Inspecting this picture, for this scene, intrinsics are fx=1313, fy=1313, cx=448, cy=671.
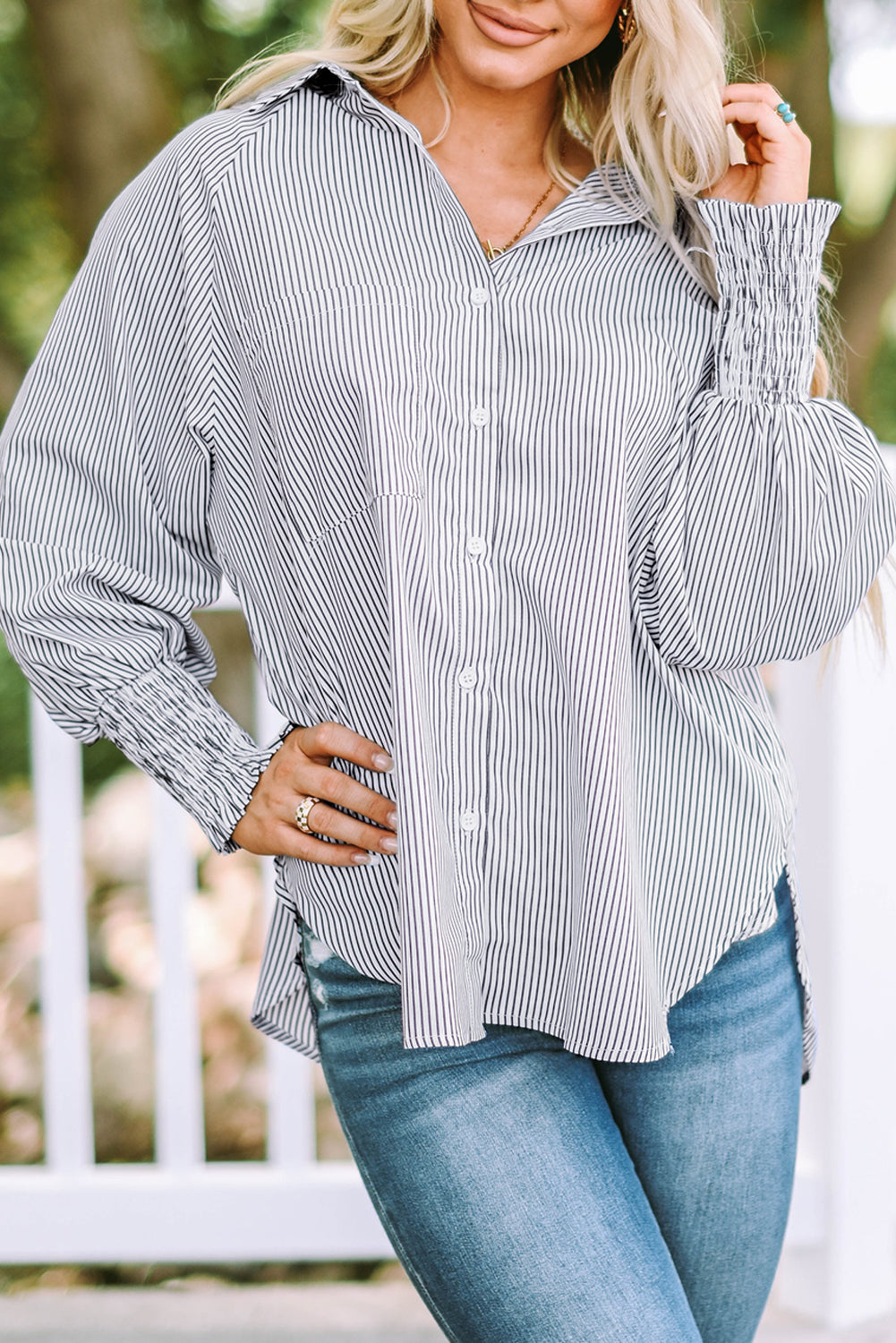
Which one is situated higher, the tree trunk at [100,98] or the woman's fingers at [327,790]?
the tree trunk at [100,98]

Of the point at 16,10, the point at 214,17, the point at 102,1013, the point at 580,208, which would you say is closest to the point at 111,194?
the point at 214,17

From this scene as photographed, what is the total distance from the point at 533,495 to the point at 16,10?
15.1 ft

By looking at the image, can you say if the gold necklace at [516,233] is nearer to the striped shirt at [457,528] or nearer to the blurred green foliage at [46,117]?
the striped shirt at [457,528]

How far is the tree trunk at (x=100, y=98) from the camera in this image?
3.80 meters

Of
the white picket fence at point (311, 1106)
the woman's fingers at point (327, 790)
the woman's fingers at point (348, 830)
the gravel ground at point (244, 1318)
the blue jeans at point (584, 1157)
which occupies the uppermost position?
the woman's fingers at point (327, 790)

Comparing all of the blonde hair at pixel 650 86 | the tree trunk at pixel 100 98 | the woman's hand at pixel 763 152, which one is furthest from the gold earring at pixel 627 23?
the tree trunk at pixel 100 98

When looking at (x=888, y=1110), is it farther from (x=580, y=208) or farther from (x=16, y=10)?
(x=16, y=10)

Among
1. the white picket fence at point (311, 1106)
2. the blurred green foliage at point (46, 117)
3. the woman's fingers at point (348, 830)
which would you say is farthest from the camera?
the blurred green foliage at point (46, 117)

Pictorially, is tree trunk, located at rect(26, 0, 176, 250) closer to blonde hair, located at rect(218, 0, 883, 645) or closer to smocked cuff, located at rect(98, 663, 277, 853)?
blonde hair, located at rect(218, 0, 883, 645)

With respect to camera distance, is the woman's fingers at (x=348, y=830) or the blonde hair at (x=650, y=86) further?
the blonde hair at (x=650, y=86)

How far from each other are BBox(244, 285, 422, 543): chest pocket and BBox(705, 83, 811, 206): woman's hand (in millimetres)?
390

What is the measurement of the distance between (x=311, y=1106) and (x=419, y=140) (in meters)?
1.64

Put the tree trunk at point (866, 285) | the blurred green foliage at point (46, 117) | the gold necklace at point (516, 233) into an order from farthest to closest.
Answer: the tree trunk at point (866, 285), the blurred green foliage at point (46, 117), the gold necklace at point (516, 233)

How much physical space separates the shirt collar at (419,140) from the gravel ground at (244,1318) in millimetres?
1850
